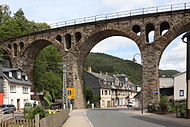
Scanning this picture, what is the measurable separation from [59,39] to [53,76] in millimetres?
16784

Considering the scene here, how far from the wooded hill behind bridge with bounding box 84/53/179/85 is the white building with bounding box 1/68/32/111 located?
81.9 m

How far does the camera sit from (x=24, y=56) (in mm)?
56719

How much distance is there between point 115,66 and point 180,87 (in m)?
105

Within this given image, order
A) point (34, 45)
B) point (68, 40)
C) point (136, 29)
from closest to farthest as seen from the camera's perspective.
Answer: point (136, 29), point (68, 40), point (34, 45)

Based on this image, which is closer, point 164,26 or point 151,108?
point 151,108

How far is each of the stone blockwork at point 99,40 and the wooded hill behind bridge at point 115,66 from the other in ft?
264

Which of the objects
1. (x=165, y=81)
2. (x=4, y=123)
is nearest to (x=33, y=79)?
(x=165, y=81)

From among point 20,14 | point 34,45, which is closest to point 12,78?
point 34,45

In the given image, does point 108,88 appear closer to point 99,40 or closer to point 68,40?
point 68,40

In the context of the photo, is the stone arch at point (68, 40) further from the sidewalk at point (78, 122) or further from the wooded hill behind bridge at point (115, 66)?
the wooded hill behind bridge at point (115, 66)

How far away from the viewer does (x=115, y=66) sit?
158250mm

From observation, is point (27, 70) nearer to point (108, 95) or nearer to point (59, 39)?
point (59, 39)

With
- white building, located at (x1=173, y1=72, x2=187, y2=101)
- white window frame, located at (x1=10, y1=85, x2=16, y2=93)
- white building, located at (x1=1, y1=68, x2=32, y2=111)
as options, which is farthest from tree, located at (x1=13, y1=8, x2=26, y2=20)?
white building, located at (x1=173, y1=72, x2=187, y2=101)

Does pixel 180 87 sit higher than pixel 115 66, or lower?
lower
